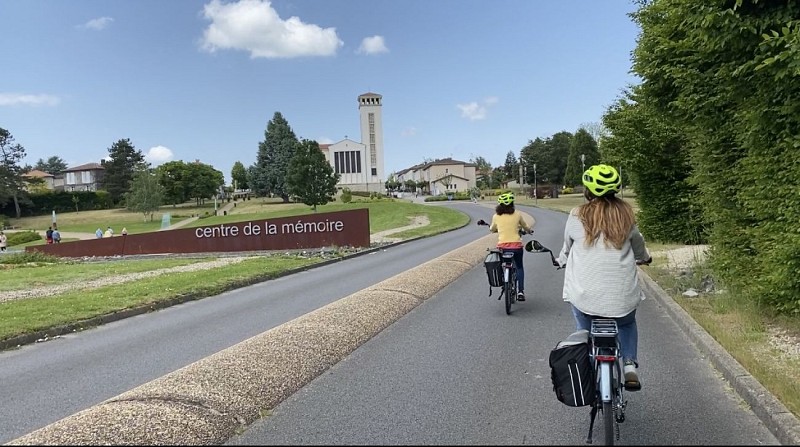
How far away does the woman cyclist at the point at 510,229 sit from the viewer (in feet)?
31.4

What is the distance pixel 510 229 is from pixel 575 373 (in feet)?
19.0

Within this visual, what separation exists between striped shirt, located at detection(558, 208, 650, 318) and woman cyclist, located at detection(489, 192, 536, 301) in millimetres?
5153

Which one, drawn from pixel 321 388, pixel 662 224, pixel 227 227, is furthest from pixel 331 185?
pixel 321 388

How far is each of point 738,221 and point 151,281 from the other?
13.7 meters

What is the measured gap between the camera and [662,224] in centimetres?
2048

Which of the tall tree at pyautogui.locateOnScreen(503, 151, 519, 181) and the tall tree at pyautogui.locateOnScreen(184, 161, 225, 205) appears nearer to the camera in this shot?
the tall tree at pyautogui.locateOnScreen(184, 161, 225, 205)

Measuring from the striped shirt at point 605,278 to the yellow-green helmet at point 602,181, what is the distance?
28 cm

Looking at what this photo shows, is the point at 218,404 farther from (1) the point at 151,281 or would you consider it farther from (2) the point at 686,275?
(1) the point at 151,281

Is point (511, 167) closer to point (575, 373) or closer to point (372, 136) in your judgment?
point (372, 136)

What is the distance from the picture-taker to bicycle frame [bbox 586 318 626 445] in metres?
3.89

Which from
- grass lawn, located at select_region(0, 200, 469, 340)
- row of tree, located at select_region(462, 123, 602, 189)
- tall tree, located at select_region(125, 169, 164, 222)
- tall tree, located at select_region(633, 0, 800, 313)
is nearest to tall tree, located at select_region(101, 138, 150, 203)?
tall tree, located at select_region(125, 169, 164, 222)

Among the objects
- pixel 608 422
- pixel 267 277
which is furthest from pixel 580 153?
pixel 608 422

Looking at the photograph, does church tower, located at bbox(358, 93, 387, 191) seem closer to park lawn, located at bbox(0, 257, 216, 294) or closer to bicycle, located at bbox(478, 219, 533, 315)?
park lawn, located at bbox(0, 257, 216, 294)

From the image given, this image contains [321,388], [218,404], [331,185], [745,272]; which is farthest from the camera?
[331,185]
